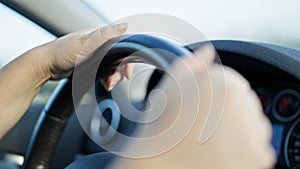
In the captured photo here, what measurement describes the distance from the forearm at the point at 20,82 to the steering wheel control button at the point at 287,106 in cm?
51

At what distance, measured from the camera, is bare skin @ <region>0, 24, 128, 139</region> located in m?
1.20

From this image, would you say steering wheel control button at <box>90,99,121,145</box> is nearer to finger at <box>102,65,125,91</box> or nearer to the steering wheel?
the steering wheel

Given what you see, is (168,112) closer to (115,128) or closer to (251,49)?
(251,49)

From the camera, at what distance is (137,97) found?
1.61m

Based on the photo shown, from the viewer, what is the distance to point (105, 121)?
144 cm

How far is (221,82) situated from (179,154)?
0.40ft

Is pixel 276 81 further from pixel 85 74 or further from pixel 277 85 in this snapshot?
pixel 85 74

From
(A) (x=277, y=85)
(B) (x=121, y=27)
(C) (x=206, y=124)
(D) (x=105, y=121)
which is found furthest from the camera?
(D) (x=105, y=121)

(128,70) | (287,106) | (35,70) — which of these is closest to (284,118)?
(287,106)

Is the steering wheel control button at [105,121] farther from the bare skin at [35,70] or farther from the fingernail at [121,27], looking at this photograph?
the fingernail at [121,27]

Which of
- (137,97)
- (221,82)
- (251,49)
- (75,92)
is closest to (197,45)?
(221,82)

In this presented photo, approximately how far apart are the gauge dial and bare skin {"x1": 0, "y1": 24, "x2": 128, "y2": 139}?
0.37m

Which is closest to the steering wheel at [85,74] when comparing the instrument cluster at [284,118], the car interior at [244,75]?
the car interior at [244,75]

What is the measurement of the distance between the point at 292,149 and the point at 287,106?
12cm
